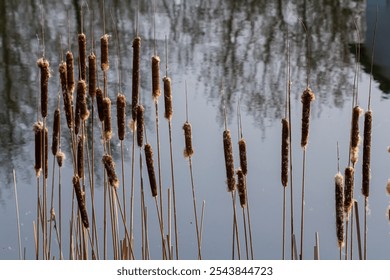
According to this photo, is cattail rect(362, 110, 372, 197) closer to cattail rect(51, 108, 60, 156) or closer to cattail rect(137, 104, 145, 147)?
cattail rect(137, 104, 145, 147)

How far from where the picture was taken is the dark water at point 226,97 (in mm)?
3662

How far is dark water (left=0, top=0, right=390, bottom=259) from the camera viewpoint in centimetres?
366

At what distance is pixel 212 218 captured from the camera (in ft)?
12.1

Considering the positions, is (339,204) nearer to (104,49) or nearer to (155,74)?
(155,74)

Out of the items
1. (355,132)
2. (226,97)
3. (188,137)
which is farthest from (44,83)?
(226,97)

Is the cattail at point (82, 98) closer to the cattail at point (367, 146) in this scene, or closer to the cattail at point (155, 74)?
the cattail at point (155, 74)

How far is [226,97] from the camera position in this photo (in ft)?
17.0

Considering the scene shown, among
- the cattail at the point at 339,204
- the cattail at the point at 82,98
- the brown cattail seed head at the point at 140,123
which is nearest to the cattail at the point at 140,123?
the brown cattail seed head at the point at 140,123

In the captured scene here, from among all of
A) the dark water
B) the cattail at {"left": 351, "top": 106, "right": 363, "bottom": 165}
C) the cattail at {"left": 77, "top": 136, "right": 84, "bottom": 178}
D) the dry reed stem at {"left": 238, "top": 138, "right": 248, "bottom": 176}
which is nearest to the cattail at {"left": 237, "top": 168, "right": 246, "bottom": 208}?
the dry reed stem at {"left": 238, "top": 138, "right": 248, "bottom": 176}

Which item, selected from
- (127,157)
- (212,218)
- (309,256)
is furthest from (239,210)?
(127,157)

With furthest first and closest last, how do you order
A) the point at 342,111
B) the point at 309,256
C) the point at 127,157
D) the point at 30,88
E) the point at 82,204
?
the point at 30,88 < the point at 342,111 < the point at 127,157 < the point at 309,256 < the point at 82,204

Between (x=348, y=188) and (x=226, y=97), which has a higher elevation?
(x=348, y=188)
